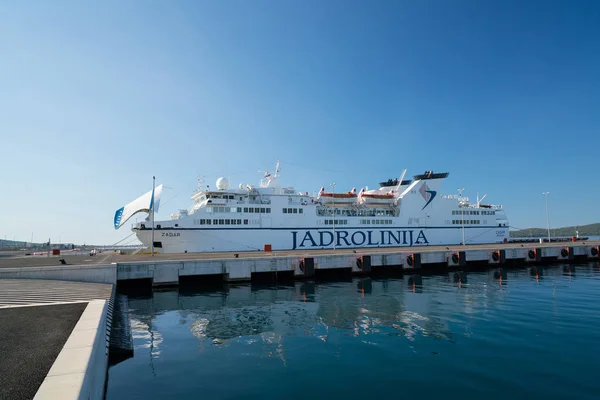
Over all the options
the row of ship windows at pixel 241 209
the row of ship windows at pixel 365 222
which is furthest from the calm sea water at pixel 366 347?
the row of ship windows at pixel 365 222

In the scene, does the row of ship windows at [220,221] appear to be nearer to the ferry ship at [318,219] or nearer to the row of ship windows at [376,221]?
the ferry ship at [318,219]

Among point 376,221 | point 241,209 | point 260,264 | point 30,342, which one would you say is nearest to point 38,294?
point 30,342

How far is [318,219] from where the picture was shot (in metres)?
42.7

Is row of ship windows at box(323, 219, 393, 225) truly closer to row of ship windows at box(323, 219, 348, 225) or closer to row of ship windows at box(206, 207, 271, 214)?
row of ship windows at box(323, 219, 348, 225)

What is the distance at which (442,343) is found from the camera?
1020cm

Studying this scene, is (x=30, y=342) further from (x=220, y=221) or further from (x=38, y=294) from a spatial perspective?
(x=220, y=221)

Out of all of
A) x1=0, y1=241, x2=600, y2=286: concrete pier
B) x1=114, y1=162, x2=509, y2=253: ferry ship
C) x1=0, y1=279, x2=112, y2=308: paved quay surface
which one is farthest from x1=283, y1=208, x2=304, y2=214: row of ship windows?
x1=0, y1=279, x2=112, y2=308: paved quay surface

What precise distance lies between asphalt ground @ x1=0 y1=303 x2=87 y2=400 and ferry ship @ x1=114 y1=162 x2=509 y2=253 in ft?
85.4

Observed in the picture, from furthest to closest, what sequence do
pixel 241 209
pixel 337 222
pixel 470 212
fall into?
1. pixel 470 212
2. pixel 337 222
3. pixel 241 209

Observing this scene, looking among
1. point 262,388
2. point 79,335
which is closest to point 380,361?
point 262,388

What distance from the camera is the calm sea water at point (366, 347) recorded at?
7.43m

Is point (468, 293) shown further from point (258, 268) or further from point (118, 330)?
point (118, 330)

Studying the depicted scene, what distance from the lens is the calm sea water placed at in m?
7.43

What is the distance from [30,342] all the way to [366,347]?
26.8 ft
